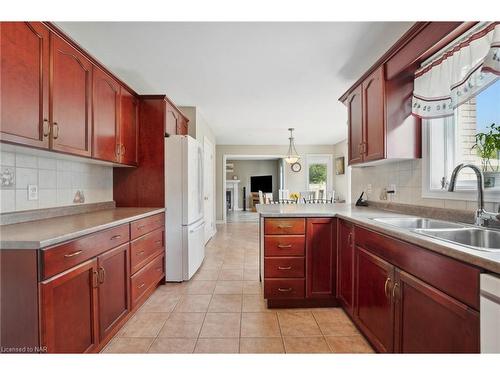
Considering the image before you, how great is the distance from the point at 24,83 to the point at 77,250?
3.25 ft

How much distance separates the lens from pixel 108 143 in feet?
7.64

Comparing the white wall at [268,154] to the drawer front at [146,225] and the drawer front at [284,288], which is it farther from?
the drawer front at [284,288]

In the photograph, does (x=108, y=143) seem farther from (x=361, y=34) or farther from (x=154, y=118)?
(x=361, y=34)

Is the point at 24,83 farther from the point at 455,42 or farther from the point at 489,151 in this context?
the point at 489,151

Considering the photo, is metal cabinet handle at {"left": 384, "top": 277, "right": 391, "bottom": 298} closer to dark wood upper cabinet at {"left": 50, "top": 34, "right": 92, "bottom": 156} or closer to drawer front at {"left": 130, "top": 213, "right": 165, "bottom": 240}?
drawer front at {"left": 130, "top": 213, "right": 165, "bottom": 240}

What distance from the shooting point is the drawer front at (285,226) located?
2195 millimetres

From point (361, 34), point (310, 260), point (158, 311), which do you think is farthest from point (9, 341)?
point (361, 34)

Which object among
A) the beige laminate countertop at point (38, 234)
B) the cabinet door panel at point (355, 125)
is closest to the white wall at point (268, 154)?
the cabinet door panel at point (355, 125)

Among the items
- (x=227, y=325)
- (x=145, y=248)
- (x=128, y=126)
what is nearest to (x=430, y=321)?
(x=227, y=325)

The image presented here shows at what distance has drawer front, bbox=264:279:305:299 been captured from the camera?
2215 millimetres

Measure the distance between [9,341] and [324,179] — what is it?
8050mm

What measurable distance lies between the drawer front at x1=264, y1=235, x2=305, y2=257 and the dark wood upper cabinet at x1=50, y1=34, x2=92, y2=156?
1678mm

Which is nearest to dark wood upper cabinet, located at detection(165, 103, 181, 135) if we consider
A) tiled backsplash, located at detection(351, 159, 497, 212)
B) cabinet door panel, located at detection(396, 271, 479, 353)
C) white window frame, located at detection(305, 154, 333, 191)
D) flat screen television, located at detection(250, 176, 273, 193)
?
tiled backsplash, located at detection(351, 159, 497, 212)
